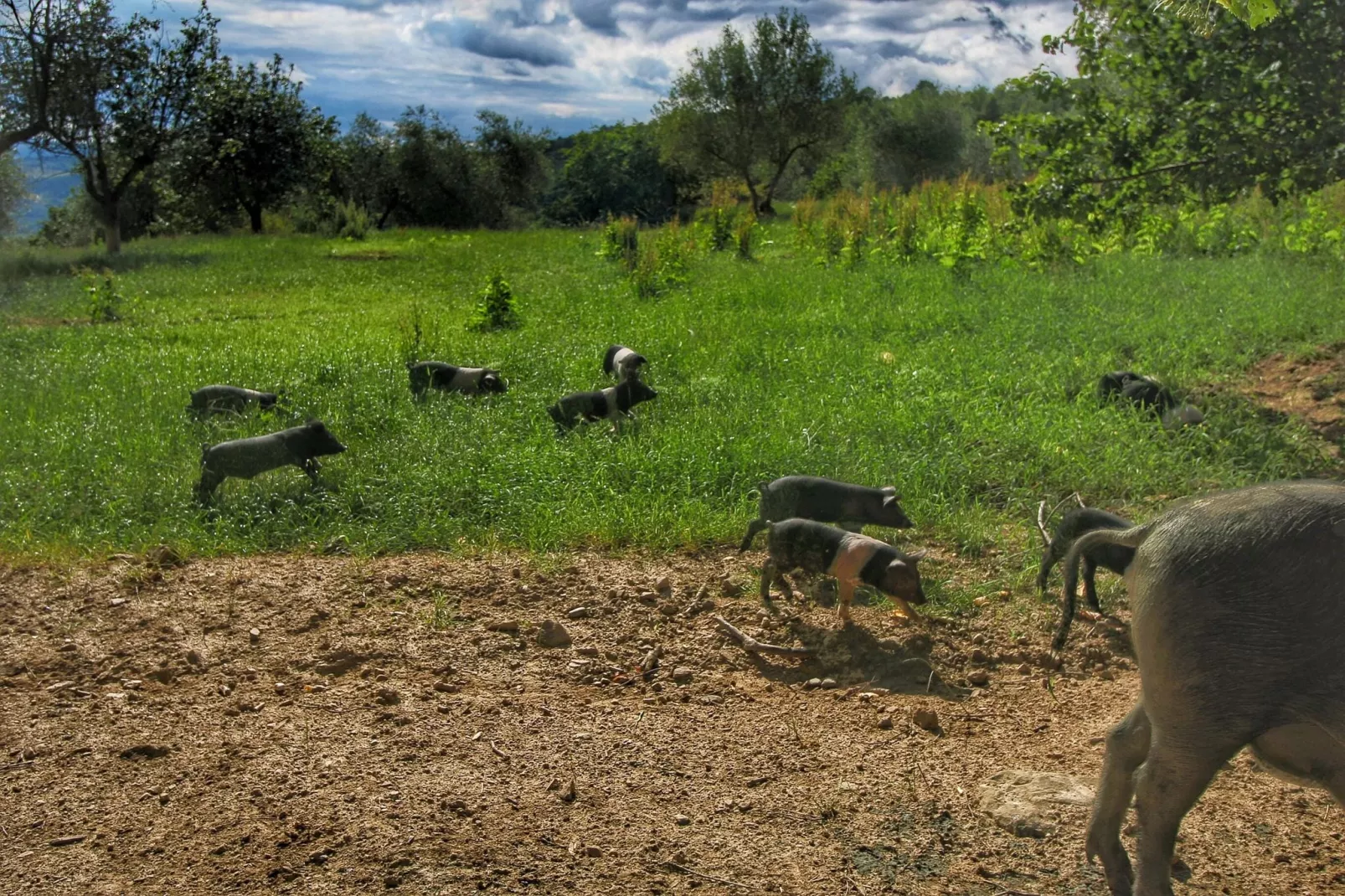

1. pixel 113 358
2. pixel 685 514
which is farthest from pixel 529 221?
pixel 685 514

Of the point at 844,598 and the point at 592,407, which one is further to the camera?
the point at 592,407

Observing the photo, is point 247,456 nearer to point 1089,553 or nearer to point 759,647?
point 759,647

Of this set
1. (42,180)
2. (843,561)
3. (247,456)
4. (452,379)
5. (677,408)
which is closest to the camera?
(843,561)

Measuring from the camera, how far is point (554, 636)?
4648 mm

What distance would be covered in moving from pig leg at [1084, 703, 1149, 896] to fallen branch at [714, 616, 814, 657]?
1.75m

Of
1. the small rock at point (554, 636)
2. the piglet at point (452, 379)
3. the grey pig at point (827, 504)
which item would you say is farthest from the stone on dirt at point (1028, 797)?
the piglet at point (452, 379)

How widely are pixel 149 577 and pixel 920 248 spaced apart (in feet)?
38.8

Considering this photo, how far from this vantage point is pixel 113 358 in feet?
33.1

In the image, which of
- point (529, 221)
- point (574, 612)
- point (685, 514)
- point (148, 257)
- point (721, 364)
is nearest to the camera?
point (574, 612)

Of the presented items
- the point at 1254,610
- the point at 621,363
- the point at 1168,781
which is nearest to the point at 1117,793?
the point at 1168,781

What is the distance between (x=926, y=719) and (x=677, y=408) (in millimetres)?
4324

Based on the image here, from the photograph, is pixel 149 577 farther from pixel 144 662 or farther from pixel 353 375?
pixel 353 375

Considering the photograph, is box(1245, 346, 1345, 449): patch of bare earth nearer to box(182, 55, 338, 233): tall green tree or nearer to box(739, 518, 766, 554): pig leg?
box(739, 518, 766, 554): pig leg

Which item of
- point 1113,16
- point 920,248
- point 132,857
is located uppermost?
point 1113,16
